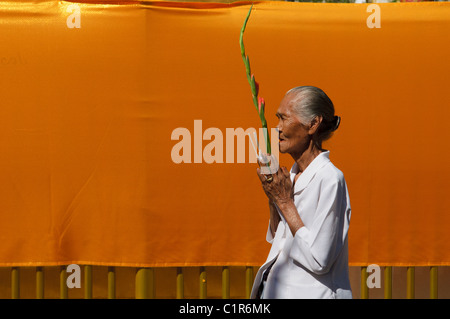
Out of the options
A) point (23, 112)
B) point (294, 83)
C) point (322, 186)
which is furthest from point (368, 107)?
point (23, 112)

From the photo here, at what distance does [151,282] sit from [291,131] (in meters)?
1.93

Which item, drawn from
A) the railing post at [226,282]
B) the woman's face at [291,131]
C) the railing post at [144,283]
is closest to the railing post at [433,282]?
the railing post at [226,282]

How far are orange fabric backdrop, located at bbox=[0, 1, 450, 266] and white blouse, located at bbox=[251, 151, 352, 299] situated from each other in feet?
5.02

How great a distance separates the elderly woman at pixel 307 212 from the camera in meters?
2.33

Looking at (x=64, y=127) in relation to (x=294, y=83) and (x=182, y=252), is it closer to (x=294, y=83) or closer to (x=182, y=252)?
(x=182, y=252)

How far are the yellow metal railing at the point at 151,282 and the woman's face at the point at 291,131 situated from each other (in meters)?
1.73

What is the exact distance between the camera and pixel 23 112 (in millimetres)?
3980

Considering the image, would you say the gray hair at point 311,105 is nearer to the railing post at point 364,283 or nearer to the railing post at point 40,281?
the railing post at point 364,283

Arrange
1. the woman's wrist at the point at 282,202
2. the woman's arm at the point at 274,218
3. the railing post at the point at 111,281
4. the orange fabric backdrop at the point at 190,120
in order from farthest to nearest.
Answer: the railing post at the point at 111,281
the orange fabric backdrop at the point at 190,120
the woman's arm at the point at 274,218
the woman's wrist at the point at 282,202

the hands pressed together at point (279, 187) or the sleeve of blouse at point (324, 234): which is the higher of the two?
the hands pressed together at point (279, 187)

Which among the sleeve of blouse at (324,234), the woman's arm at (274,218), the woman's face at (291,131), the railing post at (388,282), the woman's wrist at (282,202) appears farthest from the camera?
the railing post at (388,282)

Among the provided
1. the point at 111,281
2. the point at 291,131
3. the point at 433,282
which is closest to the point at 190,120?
the point at 111,281

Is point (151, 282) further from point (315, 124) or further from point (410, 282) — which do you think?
point (315, 124)

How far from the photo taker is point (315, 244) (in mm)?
2311
